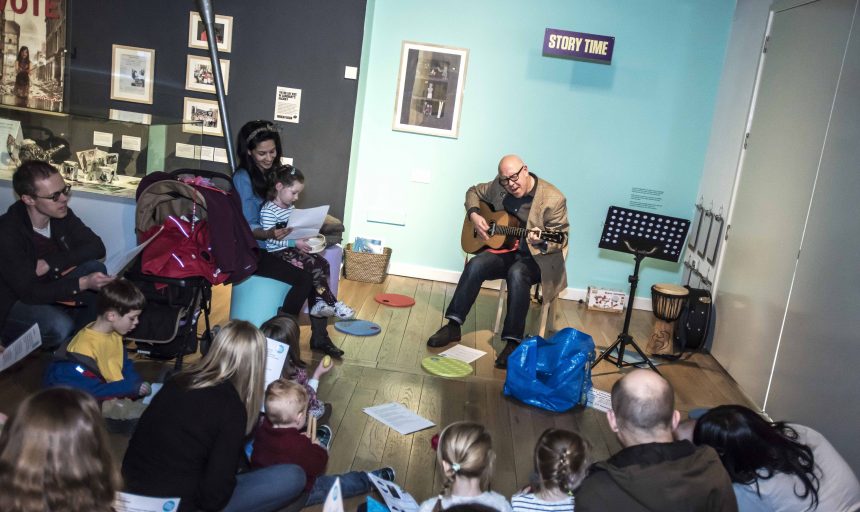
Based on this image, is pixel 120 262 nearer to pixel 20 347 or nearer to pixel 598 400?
pixel 20 347

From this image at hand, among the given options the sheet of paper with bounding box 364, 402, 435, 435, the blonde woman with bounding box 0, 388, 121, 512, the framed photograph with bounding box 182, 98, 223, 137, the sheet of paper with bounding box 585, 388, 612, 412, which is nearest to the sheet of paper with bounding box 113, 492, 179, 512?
the blonde woman with bounding box 0, 388, 121, 512

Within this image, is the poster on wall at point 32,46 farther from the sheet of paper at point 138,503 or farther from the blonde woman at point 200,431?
Result: the sheet of paper at point 138,503

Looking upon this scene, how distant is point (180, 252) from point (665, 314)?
339cm

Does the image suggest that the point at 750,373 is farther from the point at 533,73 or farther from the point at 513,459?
the point at 533,73

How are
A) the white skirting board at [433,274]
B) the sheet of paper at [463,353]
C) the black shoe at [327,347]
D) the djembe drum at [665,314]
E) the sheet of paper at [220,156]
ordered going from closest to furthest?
1. the black shoe at [327,347]
2. the sheet of paper at [463,353]
3. the djembe drum at [665,314]
4. the sheet of paper at [220,156]
5. the white skirting board at [433,274]

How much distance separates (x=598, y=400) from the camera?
4.60 metres

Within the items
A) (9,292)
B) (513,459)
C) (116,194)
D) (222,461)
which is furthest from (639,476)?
(116,194)

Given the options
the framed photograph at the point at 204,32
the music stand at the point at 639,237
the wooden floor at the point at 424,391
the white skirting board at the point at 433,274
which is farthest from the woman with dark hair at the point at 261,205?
the white skirting board at the point at 433,274

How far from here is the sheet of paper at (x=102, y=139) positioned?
444 cm

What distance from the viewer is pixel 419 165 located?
681cm

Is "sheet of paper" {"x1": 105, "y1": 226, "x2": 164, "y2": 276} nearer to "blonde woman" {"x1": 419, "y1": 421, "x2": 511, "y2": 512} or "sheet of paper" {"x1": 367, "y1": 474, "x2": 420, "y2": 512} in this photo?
"sheet of paper" {"x1": 367, "y1": 474, "x2": 420, "y2": 512}

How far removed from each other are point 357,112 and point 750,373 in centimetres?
362

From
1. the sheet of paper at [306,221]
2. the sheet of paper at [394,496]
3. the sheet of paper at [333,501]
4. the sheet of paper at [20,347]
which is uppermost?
the sheet of paper at [306,221]

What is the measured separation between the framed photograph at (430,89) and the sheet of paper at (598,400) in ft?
9.44
